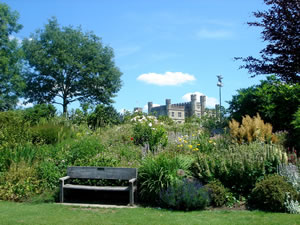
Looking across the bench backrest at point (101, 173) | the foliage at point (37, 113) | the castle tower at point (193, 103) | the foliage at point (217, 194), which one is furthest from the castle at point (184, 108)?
the foliage at point (217, 194)

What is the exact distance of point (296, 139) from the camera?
889 cm

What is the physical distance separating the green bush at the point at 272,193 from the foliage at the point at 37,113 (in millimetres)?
11350

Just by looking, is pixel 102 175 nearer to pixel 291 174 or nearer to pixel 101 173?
pixel 101 173

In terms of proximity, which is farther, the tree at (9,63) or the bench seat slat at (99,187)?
the tree at (9,63)

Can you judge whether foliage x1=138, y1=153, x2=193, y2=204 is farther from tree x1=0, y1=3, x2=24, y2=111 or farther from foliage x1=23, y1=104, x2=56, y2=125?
tree x1=0, y1=3, x2=24, y2=111

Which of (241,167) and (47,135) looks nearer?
(241,167)

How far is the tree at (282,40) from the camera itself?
24.8ft

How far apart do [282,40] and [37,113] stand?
1233 cm

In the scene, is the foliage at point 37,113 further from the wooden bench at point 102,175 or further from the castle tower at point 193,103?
the castle tower at point 193,103

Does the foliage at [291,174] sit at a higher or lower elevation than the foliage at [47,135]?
lower

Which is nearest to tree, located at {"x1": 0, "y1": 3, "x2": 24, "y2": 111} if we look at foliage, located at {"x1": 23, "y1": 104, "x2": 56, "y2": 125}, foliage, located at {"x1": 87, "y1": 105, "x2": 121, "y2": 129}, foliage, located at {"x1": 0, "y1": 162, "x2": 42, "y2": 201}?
foliage, located at {"x1": 23, "y1": 104, "x2": 56, "y2": 125}

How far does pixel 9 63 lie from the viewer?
1037 inches

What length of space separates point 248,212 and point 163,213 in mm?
1489

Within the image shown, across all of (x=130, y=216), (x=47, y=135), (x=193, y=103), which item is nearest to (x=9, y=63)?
(x=47, y=135)
